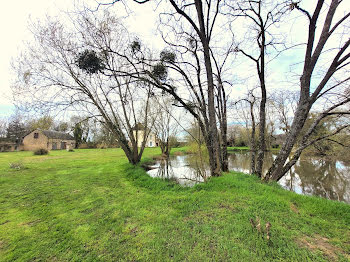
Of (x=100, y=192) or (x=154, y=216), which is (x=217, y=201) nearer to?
(x=154, y=216)

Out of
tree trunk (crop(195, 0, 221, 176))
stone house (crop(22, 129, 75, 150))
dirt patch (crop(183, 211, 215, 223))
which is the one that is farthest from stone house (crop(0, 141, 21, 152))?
dirt patch (crop(183, 211, 215, 223))

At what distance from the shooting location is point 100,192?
4.69 metres

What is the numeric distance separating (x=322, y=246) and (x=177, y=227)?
2.03 meters

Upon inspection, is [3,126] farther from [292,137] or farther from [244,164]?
[292,137]

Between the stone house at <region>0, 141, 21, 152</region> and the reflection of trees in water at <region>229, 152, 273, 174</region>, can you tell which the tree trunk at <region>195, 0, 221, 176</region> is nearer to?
the reflection of trees in water at <region>229, 152, 273, 174</region>

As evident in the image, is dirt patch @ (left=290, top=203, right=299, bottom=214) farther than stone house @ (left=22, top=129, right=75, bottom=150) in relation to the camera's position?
No

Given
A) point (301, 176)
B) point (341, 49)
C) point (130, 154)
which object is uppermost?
point (341, 49)

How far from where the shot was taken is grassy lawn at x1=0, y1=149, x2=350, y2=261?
1.95 metres

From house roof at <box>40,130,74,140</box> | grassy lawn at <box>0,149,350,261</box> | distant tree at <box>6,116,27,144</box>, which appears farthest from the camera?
house roof at <box>40,130,74,140</box>

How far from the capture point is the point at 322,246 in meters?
1.93

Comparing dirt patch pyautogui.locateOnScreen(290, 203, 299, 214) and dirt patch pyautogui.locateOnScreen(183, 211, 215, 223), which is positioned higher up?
dirt patch pyautogui.locateOnScreen(290, 203, 299, 214)

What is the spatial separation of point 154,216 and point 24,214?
113 inches

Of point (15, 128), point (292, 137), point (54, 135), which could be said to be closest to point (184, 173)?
point (292, 137)

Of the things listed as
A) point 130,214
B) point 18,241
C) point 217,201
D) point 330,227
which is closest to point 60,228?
point 18,241
